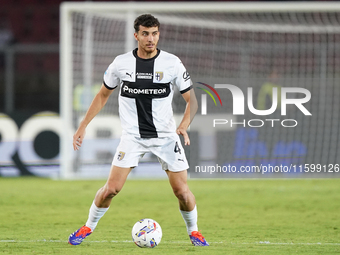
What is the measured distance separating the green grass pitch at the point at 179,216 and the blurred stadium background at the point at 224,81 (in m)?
0.49

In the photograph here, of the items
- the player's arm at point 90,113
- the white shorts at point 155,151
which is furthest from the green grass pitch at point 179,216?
the player's arm at point 90,113

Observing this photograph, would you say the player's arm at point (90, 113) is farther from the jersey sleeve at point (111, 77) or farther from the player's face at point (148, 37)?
the player's face at point (148, 37)

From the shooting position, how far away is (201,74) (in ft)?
39.1

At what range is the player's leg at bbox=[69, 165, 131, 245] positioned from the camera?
5.17m

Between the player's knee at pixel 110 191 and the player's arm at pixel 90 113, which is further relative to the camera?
the player's arm at pixel 90 113

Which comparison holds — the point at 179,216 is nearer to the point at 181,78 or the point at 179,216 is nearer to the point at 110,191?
the point at 110,191

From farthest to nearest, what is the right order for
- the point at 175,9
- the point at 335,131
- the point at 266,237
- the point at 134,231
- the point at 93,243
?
the point at 335,131
the point at 175,9
the point at 266,237
the point at 93,243
the point at 134,231

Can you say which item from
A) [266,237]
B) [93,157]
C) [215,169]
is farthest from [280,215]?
[93,157]

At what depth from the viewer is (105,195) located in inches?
205

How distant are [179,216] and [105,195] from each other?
2467 mm

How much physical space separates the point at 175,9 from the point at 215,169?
3.10 m

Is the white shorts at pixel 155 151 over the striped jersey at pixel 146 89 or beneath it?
beneath

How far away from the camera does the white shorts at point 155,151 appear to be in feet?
17.1

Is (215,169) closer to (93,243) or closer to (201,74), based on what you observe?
(201,74)
